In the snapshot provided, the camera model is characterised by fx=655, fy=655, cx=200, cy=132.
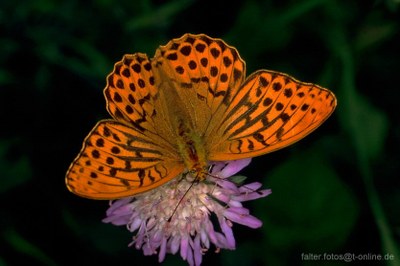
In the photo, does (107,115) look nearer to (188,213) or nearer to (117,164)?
(188,213)

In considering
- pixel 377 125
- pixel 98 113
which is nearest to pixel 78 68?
pixel 98 113

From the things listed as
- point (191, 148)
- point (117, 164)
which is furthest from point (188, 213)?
point (117, 164)

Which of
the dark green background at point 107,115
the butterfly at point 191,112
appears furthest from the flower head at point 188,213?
the dark green background at point 107,115

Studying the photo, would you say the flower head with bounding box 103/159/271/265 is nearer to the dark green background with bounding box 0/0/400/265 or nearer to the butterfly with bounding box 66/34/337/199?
the butterfly with bounding box 66/34/337/199

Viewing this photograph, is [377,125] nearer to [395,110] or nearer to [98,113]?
[395,110]

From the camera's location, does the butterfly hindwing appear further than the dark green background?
No

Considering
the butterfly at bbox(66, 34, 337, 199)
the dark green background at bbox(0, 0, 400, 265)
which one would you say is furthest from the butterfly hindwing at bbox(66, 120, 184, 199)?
the dark green background at bbox(0, 0, 400, 265)
